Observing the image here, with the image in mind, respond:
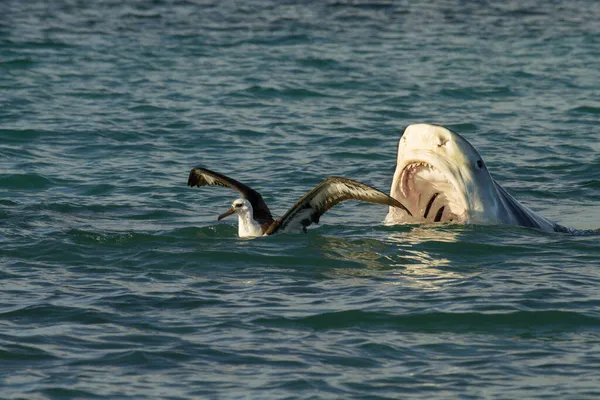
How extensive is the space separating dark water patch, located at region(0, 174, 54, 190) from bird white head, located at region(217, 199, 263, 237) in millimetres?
4025

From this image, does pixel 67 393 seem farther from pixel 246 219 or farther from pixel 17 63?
pixel 17 63

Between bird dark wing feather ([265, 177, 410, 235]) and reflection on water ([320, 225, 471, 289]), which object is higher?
bird dark wing feather ([265, 177, 410, 235])

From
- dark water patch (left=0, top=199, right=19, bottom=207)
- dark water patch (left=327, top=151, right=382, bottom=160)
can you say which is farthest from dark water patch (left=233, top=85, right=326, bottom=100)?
dark water patch (left=0, top=199, right=19, bottom=207)

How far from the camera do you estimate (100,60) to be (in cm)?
2698

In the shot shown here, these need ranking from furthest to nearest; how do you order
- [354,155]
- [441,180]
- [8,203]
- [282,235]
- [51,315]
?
[354,155] < [8,203] < [282,235] < [441,180] < [51,315]

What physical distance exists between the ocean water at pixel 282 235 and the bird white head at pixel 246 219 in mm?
253

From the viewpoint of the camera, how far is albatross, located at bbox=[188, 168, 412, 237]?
Result: 11422 mm

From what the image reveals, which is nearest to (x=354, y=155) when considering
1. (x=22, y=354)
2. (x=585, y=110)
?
(x=585, y=110)

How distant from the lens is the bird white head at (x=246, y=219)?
41.6 ft

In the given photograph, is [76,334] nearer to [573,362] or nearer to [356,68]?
[573,362]

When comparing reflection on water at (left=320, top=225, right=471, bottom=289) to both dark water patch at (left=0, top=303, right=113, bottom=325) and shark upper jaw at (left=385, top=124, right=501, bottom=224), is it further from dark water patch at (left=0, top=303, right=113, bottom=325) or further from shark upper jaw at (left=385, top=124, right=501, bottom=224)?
dark water patch at (left=0, top=303, right=113, bottom=325)

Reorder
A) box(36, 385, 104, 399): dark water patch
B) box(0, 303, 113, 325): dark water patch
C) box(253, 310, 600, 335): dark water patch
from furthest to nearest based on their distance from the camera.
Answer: box(0, 303, 113, 325): dark water patch, box(253, 310, 600, 335): dark water patch, box(36, 385, 104, 399): dark water patch

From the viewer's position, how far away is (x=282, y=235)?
12688 millimetres

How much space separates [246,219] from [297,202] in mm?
1016
